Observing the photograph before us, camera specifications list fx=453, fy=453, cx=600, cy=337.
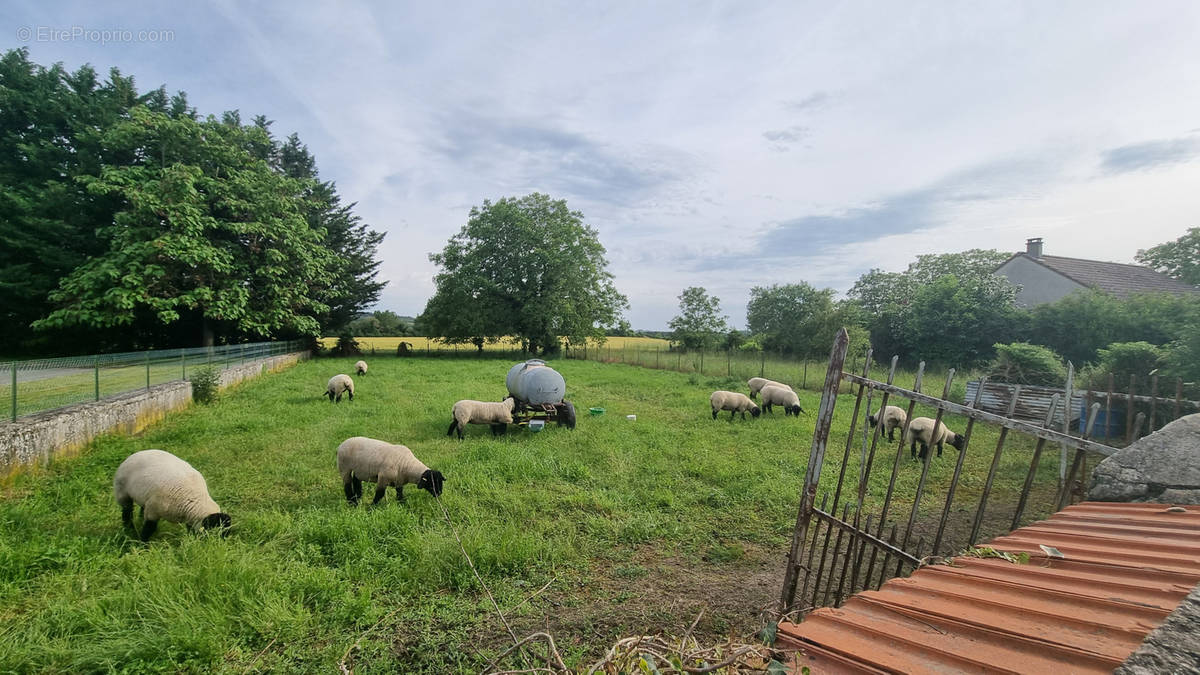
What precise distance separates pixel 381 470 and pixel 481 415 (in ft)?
12.0

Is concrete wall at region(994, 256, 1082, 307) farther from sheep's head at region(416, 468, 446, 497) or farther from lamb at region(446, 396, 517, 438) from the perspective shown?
sheep's head at region(416, 468, 446, 497)

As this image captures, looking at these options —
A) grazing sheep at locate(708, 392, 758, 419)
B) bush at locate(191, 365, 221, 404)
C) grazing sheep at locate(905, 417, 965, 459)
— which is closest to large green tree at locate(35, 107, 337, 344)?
bush at locate(191, 365, 221, 404)

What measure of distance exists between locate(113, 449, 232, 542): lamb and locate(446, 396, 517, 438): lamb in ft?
15.3

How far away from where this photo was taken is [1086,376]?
1199cm

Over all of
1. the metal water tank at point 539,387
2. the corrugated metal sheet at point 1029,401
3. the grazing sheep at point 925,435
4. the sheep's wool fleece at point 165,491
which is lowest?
the sheep's wool fleece at point 165,491

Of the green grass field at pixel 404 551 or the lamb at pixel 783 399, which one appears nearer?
the green grass field at pixel 404 551

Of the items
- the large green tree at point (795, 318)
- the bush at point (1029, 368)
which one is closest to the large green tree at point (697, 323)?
the large green tree at point (795, 318)

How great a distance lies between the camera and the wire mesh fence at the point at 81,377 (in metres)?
6.64

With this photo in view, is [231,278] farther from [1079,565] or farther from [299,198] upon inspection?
[1079,565]

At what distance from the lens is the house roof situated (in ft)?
67.7

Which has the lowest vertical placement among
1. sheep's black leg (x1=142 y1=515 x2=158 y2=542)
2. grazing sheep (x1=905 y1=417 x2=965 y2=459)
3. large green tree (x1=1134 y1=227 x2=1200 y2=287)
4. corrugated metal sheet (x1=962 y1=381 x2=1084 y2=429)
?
sheep's black leg (x1=142 y1=515 x2=158 y2=542)

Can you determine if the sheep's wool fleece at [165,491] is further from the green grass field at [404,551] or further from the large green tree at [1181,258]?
the large green tree at [1181,258]

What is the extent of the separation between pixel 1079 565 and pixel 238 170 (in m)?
28.9

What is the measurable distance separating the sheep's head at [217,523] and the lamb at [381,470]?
1.34m
